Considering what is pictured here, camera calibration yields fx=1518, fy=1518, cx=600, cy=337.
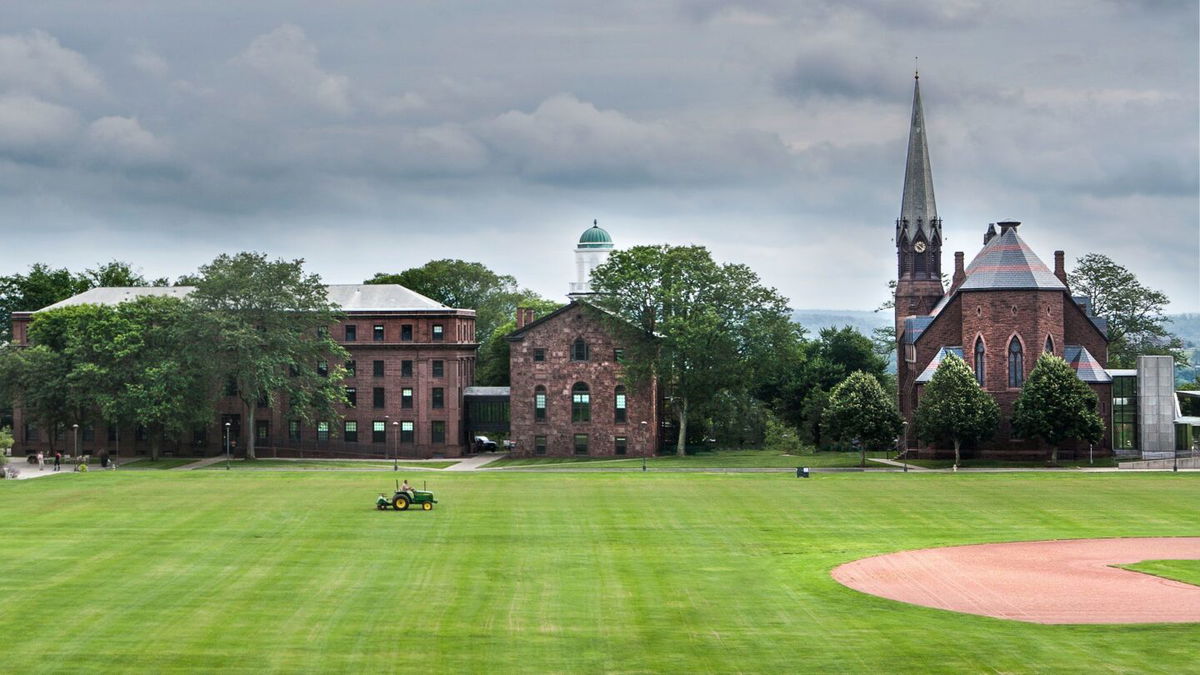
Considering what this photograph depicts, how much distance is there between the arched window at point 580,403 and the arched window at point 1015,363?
32612mm

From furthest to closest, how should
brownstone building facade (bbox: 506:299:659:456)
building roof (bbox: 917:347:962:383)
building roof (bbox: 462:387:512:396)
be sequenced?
building roof (bbox: 462:387:512:396), brownstone building facade (bbox: 506:299:659:456), building roof (bbox: 917:347:962:383)

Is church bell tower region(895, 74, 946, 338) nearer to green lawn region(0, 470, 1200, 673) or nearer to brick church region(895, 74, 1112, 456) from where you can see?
brick church region(895, 74, 1112, 456)

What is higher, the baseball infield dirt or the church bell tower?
the church bell tower

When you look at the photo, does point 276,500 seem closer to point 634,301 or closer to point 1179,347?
point 634,301

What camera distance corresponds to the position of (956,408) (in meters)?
103

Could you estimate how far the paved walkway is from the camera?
10931cm

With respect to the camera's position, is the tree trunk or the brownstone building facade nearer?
the tree trunk

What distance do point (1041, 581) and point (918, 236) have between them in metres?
75.1

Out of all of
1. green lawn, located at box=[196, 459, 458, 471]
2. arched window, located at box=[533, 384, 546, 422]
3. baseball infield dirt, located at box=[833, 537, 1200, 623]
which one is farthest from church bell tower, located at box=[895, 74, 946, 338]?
baseball infield dirt, located at box=[833, 537, 1200, 623]

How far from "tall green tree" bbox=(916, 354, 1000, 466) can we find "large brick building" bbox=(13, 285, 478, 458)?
1582 inches

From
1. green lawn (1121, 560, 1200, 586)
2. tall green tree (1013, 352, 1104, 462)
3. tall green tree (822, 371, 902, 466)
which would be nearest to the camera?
green lawn (1121, 560, 1200, 586)

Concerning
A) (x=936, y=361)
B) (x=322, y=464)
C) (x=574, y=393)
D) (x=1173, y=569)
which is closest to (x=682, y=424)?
(x=574, y=393)

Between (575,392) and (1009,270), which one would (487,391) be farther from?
(1009,270)

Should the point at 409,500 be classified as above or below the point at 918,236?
below
